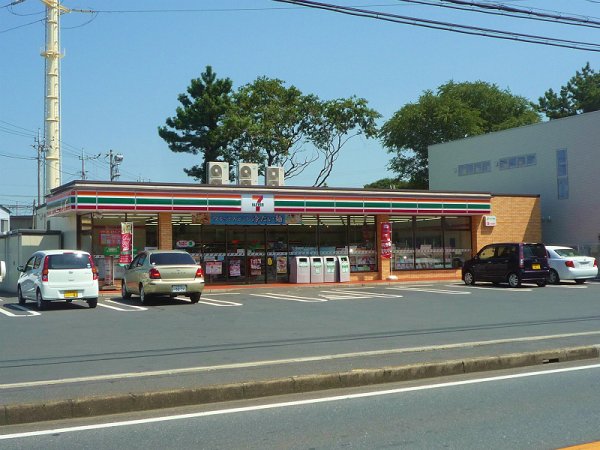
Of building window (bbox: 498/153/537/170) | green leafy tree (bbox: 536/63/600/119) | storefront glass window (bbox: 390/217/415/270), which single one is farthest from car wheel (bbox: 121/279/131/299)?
green leafy tree (bbox: 536/63/600/119)

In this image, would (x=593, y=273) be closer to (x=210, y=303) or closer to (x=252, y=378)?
(x=210, y=303)

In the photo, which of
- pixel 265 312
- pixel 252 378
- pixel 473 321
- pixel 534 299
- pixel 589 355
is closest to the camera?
pixel 252 378

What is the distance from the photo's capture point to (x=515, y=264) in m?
25.9

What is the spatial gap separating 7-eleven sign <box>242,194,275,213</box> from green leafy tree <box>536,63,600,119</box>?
5042cm

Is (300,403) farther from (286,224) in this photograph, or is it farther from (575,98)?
(575,98)

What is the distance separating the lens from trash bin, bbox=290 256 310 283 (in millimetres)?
28797

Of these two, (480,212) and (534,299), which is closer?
(534,299)

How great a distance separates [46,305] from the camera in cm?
2098

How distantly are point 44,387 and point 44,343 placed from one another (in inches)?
179

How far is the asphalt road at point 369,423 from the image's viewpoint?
6379 mm

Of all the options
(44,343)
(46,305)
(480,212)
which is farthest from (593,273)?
(44,343)

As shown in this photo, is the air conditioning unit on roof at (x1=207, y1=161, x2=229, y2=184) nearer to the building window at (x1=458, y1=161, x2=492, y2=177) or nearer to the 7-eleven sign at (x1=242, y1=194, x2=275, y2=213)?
the 7-eleven sign at (x1=242, y1=194, x2=275, y2=213)

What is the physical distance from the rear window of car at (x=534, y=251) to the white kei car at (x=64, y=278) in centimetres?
1561

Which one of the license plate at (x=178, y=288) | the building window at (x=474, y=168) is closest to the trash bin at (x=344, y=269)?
the license plate at (x=178, y=288)
